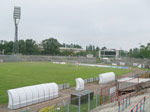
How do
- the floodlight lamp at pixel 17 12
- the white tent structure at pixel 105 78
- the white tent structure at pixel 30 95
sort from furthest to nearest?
1. the floodlight lamp at pixel 17 12
2. the white tent structure at pixel 105 78
3. the white tent structure at pixel 30 95

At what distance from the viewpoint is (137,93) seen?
2192cm

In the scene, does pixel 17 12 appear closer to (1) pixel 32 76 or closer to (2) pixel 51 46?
(2) pixel 51 46

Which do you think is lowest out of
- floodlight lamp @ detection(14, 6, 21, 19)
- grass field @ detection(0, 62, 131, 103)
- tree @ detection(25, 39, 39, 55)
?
grass field @ detection(0, 62, 131, 103)

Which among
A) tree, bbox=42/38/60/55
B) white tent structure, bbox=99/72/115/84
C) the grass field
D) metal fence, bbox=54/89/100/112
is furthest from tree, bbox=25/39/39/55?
metal fence, bbox=54/89/100/112

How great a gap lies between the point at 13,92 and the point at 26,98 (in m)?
1.75

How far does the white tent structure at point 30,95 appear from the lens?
18.2 meters

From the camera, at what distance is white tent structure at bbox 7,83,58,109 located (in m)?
18.2

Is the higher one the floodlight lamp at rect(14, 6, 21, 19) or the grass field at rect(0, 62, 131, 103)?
the floodlight lamp at rect(14, 6, 21, 19)

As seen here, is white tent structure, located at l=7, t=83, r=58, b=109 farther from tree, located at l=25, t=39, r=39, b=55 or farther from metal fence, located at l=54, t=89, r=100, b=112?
tree, located at l=25, t=39, r=39, b=55

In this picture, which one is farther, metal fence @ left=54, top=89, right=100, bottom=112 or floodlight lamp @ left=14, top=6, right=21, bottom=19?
floodlight lamp @ left=14, top=6, right=21, bottom=19

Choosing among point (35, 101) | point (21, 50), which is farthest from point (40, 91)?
point (21, 50)

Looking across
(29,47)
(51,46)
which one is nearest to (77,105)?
(29,47)

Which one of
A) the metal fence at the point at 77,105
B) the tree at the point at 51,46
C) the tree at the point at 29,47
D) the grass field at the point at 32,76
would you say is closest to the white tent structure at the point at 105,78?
the grass field at the point at 32,76

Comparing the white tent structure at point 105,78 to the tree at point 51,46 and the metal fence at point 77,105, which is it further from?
the tree at point 51,46
